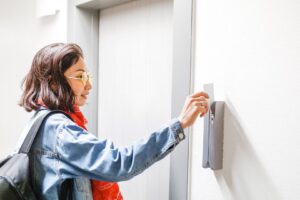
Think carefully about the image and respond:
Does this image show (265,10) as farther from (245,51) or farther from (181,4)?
(181,4)

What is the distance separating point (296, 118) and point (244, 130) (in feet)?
0.48

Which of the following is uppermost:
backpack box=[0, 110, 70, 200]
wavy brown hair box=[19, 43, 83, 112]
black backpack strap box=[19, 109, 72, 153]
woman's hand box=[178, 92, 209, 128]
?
wavy brown hair box=[19, 43, 83, 112]

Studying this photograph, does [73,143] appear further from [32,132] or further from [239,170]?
[239,170]

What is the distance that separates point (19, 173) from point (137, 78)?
2.21ft

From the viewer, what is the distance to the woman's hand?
76 centimetres

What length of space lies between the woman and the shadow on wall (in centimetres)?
8

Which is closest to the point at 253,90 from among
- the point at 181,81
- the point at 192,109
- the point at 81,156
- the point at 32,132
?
the point at 192,109

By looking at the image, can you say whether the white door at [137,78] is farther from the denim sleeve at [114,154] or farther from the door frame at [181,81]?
the denim sleeve at [114,154]

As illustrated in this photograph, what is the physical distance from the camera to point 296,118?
67 cm

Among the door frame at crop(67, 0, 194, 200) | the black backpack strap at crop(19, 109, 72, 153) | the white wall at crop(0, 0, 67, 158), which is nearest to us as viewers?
the black backpack strap at crop(19, 109, 72, 153)

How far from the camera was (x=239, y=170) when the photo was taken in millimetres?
810

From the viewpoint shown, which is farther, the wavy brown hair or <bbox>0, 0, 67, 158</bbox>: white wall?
<bbox>0, 0, 67, 158</bbox>: white wall

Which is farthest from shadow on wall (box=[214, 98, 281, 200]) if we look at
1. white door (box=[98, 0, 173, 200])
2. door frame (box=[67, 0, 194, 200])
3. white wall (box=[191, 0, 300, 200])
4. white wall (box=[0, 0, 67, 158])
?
white wall (box=[0, 0, 67, 158])

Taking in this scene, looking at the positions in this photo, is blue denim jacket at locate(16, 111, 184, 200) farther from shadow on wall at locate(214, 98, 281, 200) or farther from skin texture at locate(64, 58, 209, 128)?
shadow on wall at locate(214, 98, 281, 200)
